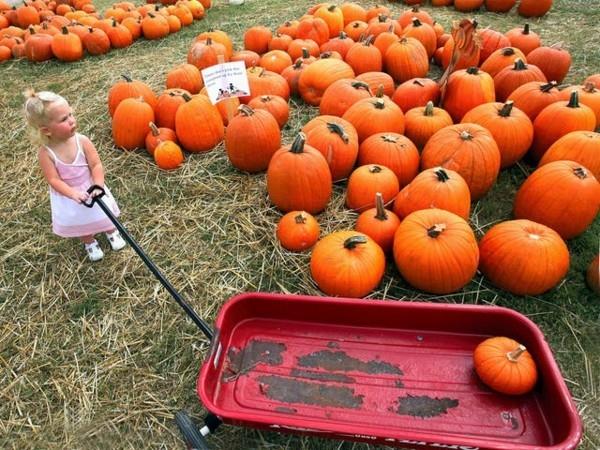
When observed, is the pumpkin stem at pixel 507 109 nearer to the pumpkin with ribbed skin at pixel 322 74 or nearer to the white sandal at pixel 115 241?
the pumpkin with ribbed skin at pixel 322 74

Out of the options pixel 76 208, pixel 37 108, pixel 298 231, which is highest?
pixel 37 108

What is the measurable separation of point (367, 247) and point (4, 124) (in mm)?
4383

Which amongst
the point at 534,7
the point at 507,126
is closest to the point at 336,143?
the point at 507,126

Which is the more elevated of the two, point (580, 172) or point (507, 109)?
point (507, 109)

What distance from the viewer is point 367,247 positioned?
244cm

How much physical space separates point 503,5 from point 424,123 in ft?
13.9

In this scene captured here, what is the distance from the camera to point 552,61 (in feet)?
12.9

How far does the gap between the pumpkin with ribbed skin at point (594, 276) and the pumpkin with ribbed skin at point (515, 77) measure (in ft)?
5.64

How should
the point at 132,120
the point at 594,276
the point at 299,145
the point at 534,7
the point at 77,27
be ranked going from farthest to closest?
the point at 77,27 < the point at 534,7 < the point at 132,120 < the point at 299,145 < the point at 594,276

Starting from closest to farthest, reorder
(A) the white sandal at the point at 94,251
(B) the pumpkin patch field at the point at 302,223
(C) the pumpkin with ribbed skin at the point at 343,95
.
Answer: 1. (B) the pumpkin patch field at the point at 302,223
2. (A) the white sandal at the point at 94,251
3. (C) the pumpkin with ribbed skin at the point at 343,95

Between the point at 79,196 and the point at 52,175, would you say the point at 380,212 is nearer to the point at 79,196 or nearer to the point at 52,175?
the point at 79,196

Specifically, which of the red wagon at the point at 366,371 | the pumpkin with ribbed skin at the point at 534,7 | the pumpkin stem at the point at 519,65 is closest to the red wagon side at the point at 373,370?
the red wagon at the point at 366,371

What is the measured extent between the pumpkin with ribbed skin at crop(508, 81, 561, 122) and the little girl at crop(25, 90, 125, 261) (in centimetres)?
306

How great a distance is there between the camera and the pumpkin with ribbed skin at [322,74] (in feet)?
12.6
